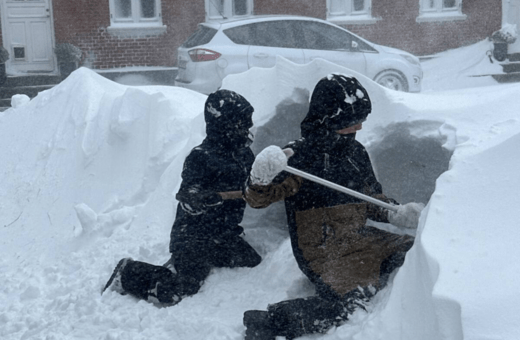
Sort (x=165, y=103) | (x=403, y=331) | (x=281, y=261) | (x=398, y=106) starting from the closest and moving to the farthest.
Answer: (x=403, y=331) → (x=281, y=261) → (x=398, y=106) → (x=165, y=103)

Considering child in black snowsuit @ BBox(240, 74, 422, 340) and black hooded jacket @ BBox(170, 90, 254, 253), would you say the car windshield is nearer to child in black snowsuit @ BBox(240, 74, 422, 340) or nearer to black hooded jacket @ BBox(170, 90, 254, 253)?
black hooded jacket @ BBox(170, 90, 254, 253)

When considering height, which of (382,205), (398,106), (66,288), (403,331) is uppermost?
(398,106)

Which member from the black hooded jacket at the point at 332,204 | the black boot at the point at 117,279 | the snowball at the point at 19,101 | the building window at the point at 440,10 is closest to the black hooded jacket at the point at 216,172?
the black boot at the point at 117,279

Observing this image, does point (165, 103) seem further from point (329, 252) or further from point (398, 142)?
point (329, 252)

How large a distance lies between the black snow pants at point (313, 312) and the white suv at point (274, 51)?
7675 millimetres

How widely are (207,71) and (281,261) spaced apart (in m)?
7.09

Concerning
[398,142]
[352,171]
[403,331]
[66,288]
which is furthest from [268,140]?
[403,331]

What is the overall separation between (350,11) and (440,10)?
2407mm

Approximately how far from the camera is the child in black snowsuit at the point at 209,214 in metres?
3.74

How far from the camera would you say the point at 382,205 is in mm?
3303

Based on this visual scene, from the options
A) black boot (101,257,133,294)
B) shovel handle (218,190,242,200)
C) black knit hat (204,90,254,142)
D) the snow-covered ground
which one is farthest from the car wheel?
black boot (101,257,133,294)

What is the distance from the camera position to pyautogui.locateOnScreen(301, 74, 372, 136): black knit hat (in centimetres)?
321

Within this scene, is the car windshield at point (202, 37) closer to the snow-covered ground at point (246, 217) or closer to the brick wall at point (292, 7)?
the brick wall at point (292, 7)

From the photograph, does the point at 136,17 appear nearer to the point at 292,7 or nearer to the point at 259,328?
the point at 292,7
